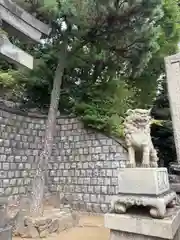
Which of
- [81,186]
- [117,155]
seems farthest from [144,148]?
[81,186]

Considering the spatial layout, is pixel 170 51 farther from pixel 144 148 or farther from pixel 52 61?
pixel 144 148

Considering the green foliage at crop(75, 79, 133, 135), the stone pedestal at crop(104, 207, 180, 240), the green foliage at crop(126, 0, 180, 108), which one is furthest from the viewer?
the green foliage at crop(126, 0, 180, 108)

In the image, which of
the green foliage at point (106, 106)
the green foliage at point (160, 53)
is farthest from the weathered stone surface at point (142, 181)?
the green foliage at point (160, 53)

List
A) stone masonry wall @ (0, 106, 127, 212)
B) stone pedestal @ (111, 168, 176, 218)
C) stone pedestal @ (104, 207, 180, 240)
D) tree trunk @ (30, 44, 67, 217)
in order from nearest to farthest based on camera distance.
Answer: stone pedestal @ (104, 207, 180, 240) < stone pedestal @ (111, 168, 176, 218) < tree trunk @ (30, 44, 67, 217) < stone masonry wall @ (0, 106, 127, 212)

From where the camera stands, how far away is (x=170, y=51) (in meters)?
7.88

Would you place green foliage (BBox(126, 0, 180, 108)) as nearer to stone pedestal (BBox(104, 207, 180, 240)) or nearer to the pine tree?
the pine tree

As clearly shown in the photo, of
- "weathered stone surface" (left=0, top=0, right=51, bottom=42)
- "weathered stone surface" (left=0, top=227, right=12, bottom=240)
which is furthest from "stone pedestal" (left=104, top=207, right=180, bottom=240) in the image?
"weathered stone surface" (left=0, top=0, right=51, bottom=42)

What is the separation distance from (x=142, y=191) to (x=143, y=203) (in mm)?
143

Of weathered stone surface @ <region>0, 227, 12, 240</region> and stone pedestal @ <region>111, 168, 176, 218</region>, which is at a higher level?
stone pedestal @ <region>111, 168, 176, 218</region>

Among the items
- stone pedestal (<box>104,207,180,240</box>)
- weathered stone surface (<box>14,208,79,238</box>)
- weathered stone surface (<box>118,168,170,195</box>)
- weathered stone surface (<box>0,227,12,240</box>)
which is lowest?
weathered stone surface (<box>14,208,79,238</box>)

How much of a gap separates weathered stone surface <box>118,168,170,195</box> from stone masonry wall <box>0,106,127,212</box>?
3.73 m

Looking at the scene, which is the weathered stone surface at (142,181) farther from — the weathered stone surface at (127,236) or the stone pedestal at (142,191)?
the weathered stone surface at (127,236)

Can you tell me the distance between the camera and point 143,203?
271cm

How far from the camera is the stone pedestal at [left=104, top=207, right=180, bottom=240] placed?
2549mm
